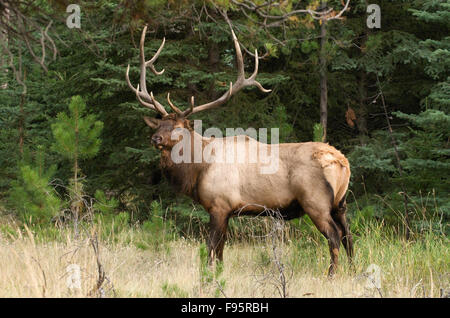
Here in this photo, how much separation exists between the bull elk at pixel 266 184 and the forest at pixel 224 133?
0.27 metres

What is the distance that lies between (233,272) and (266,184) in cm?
100

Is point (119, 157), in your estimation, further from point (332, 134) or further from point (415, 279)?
point (415, 279)

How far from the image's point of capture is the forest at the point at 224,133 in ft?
16.6

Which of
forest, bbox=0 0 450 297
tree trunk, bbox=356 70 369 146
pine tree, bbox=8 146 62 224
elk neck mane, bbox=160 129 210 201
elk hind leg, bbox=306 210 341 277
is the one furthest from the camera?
tree trunk, bbox=356 70 369 146

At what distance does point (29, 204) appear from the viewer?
774cm

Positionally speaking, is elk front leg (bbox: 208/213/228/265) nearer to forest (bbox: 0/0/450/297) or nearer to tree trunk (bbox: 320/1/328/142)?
forest (bbox: 0/0/450/297)

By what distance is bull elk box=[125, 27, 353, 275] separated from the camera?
552 cm

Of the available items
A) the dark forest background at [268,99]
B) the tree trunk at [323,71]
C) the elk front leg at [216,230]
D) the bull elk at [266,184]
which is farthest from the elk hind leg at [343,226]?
the tree trunk at [323,71]

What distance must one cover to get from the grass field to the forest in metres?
0.03

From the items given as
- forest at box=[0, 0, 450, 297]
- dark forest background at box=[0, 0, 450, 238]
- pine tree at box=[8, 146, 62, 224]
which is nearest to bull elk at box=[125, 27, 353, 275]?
forest at box=[0, 0, 450, 297]

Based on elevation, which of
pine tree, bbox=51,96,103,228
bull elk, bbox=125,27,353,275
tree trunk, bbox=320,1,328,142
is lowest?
bull elk, bbox=125,27,353,275

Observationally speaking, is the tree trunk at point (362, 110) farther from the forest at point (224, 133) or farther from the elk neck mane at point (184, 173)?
the elk neck mane at point (184, 173)

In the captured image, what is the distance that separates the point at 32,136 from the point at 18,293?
897 cm
